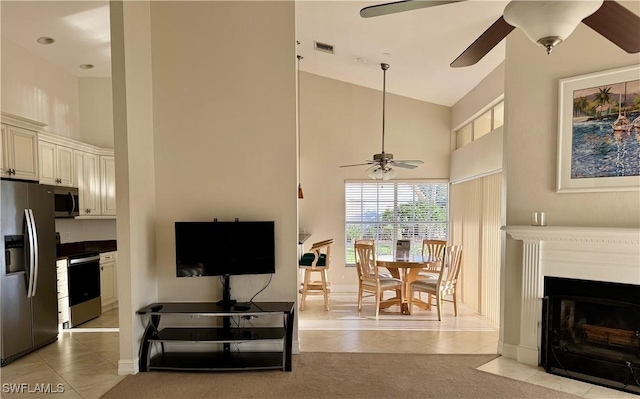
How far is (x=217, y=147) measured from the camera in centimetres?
356

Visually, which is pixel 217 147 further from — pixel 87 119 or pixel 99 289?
pixel 87 119

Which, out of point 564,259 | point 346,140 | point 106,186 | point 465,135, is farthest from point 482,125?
point 106,186

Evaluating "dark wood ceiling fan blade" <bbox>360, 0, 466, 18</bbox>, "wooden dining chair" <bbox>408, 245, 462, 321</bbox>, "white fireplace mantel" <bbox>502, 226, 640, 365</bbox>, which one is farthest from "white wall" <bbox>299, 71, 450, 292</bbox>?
"dark wood ceiling fan blade" <bbox>360, 0, 466, 18</bbox>

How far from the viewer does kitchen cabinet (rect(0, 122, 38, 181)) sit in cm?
367

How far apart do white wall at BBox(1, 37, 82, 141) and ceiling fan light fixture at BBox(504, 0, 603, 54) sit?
546 centimetres

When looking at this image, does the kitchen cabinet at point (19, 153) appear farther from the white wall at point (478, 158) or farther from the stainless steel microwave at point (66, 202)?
the white wall at point (478, 158)

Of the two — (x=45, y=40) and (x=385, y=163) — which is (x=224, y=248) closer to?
(x=385, y=163)

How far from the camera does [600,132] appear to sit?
3.10 m

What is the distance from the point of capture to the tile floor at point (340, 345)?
2.98m

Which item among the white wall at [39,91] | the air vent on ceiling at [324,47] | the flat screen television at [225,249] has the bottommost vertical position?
the flat screen television at [225,249]

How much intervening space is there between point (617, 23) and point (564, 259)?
79.5 inches

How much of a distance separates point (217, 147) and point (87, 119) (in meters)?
3.44

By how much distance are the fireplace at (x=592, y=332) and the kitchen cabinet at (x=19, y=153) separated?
5.55m

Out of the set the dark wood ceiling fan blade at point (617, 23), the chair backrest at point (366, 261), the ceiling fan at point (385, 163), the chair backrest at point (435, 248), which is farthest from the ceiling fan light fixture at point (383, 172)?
the dark wood ceiling fan blade at point (617, 23)
